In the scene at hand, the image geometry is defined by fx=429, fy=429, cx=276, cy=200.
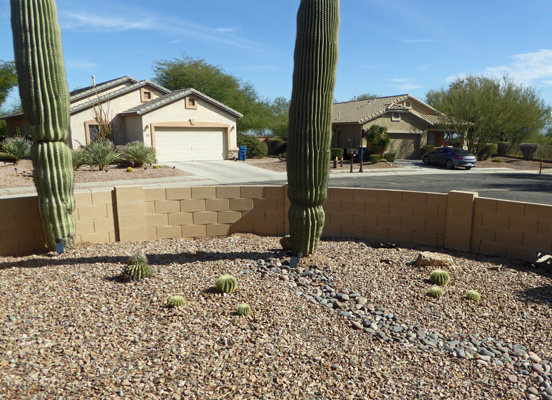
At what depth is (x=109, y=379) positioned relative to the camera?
4031mm

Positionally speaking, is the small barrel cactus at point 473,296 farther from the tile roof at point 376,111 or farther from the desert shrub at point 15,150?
the tile roof at point 376,111

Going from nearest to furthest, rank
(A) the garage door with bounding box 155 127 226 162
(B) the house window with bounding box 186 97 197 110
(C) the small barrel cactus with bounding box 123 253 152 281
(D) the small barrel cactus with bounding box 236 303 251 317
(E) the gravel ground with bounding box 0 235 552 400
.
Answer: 1. (E) the gravel ground with bounding box 0 235 552 400
2. (D) the small barrel cactus with bounding box 236 303 251 317
3. (C) the small barrel cactus with bounding box 123 253 152 281
4. (A) the garage door with bounding box 155 127 226 162
5. (B) the house window with bounding box 186 97 197 110

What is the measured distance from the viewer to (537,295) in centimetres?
622

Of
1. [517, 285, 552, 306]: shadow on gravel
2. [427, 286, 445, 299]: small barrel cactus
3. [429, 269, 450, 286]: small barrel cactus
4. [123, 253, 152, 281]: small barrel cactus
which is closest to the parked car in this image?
[517, 285, 552, 306]: shadow on gravel

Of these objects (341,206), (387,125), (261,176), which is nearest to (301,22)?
(341,206)

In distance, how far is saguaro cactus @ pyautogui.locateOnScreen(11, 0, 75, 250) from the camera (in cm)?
710

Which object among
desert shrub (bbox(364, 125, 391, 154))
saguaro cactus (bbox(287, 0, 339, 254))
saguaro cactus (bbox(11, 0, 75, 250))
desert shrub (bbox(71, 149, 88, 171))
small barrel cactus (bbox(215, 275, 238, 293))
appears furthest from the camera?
desert shrub (bbox(364, 125, 391, 154))

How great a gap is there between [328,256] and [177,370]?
163 inches

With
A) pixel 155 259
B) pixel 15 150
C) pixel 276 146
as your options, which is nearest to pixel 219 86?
pixel 276 146

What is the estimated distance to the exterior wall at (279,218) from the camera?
7844mm

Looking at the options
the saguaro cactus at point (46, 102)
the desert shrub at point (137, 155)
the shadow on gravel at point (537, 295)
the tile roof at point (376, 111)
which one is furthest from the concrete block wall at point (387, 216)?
the tile roof at point (376, 111)

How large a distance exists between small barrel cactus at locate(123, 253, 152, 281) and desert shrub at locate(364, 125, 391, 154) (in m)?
25.4

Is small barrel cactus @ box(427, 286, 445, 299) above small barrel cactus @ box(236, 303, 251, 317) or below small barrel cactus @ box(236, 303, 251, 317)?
below

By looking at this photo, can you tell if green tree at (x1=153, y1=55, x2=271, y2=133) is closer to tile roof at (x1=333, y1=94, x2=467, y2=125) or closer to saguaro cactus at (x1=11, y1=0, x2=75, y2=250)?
tile roof at (x1=333, y1=94, x2=467, y2=125)
